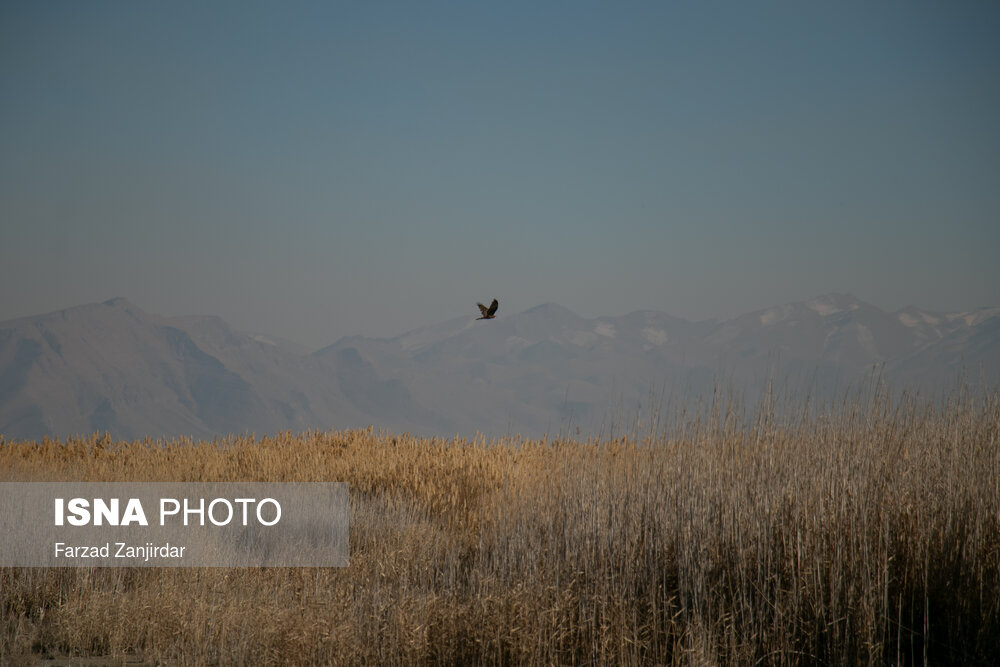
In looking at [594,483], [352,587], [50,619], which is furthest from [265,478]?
[594,483]

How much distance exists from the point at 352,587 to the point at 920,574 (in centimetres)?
393

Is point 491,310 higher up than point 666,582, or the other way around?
point 491,310

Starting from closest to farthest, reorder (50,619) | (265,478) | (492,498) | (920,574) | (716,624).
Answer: (716,624) → (920,574) → (50,619) → (492,498) → (265,478)

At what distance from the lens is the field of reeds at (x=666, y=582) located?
4688 mm

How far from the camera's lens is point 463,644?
485 centimetres

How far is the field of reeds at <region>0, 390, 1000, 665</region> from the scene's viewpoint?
15.4ft

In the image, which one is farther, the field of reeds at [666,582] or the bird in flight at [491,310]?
the bird in flight at [491,310]

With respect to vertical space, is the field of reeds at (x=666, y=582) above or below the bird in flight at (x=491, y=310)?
below

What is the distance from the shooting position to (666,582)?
5.54 metres

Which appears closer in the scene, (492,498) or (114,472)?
(492,498)

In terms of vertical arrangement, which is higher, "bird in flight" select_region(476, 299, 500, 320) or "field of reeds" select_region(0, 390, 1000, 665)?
"bird in flight" select_region(476, 299, 500, 320)

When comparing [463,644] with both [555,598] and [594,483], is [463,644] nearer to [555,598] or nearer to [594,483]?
[555,598]

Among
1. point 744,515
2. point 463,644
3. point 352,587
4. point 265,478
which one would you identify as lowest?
point 463,644

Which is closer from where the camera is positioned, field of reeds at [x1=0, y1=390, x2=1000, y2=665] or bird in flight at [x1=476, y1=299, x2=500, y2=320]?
field of reeds at [x1=0, y1=390, x2=1000, y2=665]
